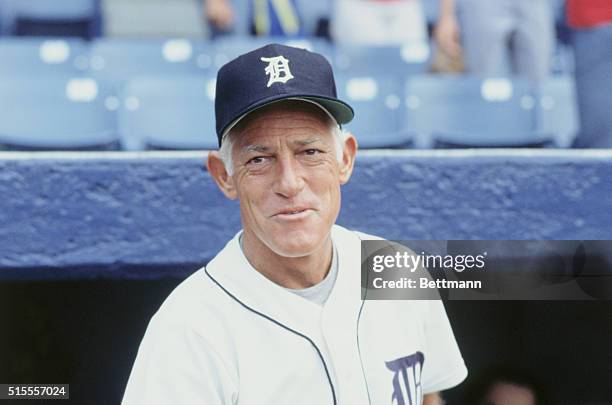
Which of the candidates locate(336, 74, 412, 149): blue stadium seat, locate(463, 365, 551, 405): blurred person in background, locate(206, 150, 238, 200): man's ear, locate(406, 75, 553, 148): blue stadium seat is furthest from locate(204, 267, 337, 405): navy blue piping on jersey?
locate(406, 75, 553, 148): blue stadium seat

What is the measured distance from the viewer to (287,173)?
1.10 metres

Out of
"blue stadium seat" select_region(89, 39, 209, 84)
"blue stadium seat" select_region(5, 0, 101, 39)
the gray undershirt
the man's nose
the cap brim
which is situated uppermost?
"blue stadium seat" select_region(5, 0, 101, 39)

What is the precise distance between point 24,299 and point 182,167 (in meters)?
0.29

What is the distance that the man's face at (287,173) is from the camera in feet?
3.61

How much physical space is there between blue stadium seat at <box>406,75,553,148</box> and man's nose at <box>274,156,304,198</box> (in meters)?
0.95

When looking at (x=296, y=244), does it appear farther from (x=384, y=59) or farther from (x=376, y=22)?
(x=384, y=59)

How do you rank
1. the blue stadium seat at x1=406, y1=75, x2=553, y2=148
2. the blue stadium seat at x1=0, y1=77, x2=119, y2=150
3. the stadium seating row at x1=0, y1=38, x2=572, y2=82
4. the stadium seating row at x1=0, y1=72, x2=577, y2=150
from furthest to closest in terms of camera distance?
the stadium seating row at x1=0, y1=38, x2=572, y2=82, the blue stadium seat at x1=406, y1=75, x2=553, y2=148, the blue stadium seat at x1=0, y1=77, x2=119, y2=150, the stadium seating row at x1=0, y1=72, x2=577, y2=150

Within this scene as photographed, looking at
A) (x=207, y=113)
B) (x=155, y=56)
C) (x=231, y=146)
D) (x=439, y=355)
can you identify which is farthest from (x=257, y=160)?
(x=155, y=56)

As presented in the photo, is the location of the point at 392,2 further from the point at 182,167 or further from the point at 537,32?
the point at 182,167

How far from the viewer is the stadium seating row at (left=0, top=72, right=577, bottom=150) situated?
5.88 ft

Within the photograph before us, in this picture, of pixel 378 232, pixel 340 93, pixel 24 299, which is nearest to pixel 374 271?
pixel 378 232

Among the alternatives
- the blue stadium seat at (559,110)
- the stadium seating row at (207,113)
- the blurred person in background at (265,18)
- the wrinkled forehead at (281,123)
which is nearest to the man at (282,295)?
the wrinkled forehead at (281,123)

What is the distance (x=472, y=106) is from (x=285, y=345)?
42.9 inches

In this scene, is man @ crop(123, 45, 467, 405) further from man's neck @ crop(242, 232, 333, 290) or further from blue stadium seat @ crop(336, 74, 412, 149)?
blue stadium seat @ crop(336, 74, 412, 149)
